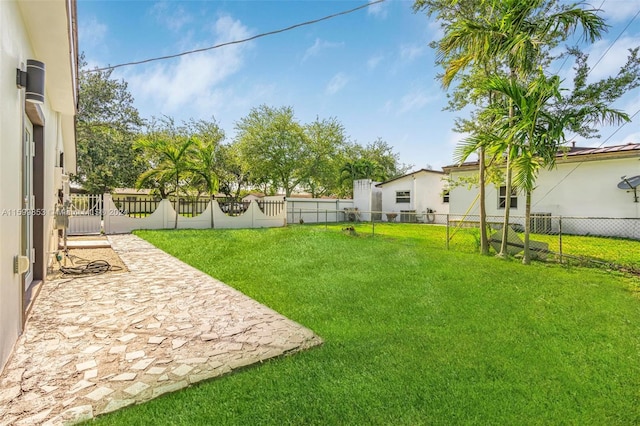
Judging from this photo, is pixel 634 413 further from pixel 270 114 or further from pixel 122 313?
pixel 270 114

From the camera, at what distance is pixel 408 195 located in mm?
22797

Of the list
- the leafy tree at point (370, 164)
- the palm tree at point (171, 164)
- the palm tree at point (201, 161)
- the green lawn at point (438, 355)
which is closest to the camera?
the green lawn at point (438, 355)

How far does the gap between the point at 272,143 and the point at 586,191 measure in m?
18.5

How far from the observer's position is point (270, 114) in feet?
79.0

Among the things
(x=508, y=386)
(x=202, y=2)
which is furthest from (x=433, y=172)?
(x=508, y=386)

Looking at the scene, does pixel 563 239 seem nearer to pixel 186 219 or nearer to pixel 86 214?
pixel 186 219

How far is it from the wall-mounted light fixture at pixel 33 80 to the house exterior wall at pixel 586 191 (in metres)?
12.3

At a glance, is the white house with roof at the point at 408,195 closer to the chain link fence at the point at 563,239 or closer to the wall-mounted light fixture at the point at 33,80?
the chain link fence at the point at 563,239

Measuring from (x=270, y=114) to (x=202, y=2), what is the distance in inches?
642

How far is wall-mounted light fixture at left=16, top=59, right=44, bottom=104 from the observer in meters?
3.11

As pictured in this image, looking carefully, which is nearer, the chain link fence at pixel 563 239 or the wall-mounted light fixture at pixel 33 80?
the wall-mounted light fixture at pixel 33 80

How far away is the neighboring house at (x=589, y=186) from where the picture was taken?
12.5 metres

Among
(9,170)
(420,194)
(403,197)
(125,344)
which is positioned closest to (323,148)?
(403,197)

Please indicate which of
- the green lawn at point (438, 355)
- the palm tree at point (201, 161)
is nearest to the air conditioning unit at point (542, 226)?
the green lawn at point (438, 355)
